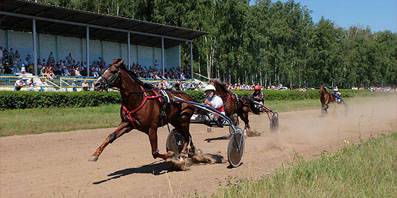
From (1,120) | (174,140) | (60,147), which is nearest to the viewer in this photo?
(174,140)

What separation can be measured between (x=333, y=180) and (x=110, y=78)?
387 cm

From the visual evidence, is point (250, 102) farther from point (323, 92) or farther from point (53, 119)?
point (323, 92)

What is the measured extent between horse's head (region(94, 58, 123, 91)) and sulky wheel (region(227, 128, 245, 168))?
246cm

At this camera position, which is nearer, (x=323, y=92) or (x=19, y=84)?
(x=19, y=84)

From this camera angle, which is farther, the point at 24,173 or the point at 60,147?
the point at 60,147

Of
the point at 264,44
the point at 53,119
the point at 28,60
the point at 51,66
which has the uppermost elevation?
the point at 264,44

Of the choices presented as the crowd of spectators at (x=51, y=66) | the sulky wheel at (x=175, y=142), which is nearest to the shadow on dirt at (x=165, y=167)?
the sulky wheel at (x=175, y=142)

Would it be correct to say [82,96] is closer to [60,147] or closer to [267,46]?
[60,147]

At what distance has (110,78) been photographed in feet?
27.4

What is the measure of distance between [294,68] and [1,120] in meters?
64.8

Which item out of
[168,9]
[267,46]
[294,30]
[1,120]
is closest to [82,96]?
[1,120]

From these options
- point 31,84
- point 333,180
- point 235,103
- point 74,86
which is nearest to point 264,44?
point 74,86

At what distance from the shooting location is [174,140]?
9.99m

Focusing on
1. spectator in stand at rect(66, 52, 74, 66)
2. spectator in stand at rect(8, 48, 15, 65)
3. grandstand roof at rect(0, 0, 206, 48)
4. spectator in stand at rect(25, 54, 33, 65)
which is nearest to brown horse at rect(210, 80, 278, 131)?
grandstand roof at rect(0, 0, 206, 48)
